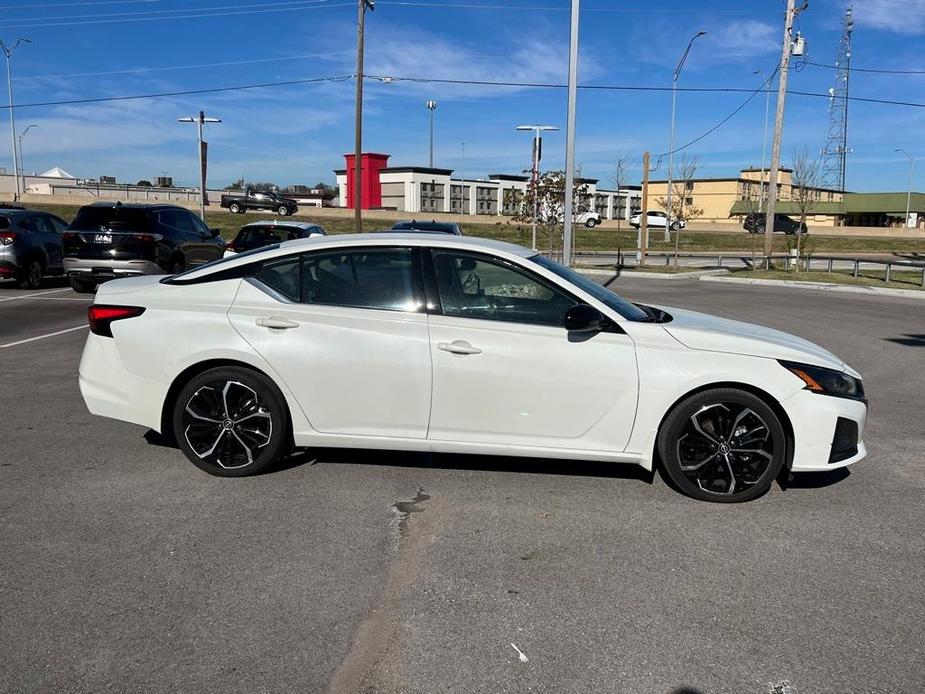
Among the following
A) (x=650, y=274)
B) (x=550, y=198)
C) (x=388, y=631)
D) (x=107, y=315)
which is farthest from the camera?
(x=550, y=198)

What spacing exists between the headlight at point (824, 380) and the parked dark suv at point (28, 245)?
1564 cm

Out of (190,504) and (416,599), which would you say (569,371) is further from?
(190,504)

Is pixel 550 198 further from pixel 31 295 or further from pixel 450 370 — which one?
pixel 450 370

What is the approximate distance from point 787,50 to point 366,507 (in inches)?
999

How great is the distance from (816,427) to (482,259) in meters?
2.20

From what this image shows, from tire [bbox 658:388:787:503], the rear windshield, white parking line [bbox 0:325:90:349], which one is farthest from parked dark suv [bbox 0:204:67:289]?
tire [bbox 658:388:787:503]

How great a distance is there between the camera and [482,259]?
15.9 feet

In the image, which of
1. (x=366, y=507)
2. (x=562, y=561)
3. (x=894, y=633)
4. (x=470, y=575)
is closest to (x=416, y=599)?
(x=470, y=575)

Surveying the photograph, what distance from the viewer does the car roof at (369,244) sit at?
16.0ft

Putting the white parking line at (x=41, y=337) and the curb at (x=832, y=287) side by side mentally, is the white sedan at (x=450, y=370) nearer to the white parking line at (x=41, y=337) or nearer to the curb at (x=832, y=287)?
the white parking line at (x=41, y=337)

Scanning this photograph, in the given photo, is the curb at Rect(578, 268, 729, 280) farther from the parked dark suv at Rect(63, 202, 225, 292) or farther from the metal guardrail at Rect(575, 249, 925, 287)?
the parked dark suv at Rect(63, 202, 225, 292)

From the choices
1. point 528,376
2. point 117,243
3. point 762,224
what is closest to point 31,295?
point 117,243

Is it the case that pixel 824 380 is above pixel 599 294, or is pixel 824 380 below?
below

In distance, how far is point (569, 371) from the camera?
14.9 feet
